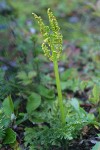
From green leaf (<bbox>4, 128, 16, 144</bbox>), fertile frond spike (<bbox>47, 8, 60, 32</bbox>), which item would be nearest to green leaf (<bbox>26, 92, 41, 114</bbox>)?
green leaf (<bbox>4, 128, 16, 144</bbox>)

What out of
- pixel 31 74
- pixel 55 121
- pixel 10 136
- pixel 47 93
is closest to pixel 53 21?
pixel 55 121

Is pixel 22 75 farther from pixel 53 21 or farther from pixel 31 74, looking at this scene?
pixel 53 21

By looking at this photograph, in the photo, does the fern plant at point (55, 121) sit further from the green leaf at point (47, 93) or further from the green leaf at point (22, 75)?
the green leaf at point (22, 75)

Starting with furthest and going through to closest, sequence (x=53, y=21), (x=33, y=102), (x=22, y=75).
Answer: (x=22, y=75) → (x=33, y=102) → (x=53, y=21)

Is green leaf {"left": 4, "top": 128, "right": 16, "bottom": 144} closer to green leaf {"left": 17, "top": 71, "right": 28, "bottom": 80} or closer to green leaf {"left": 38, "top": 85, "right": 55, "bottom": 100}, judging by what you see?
green leaf {"left": 38, "top": 85, "right": 55, "bottom": 100}

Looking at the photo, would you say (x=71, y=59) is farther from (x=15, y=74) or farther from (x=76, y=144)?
(x=76, y=144)

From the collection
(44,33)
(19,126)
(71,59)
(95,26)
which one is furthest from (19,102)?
(95,26)
